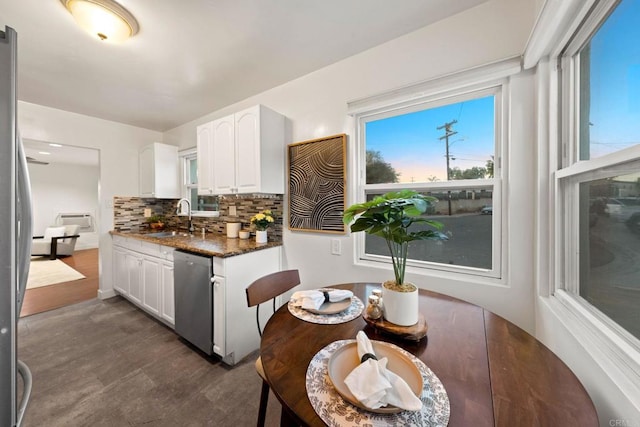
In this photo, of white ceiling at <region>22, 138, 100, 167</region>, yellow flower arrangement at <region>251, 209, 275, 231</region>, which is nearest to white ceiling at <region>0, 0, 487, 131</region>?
yellow flower arrangement at <region>251, 209, 275, 231</region>

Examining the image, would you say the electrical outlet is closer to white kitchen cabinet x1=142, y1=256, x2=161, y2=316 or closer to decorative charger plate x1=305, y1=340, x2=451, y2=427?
decorative charger plate x1=305, y1=340, x2=451, y2=427

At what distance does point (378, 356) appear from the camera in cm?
77

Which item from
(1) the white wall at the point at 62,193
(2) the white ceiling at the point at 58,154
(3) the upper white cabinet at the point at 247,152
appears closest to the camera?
(3) the upper white cabinet at the point at 247,152

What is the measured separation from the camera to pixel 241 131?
2193 millimetres

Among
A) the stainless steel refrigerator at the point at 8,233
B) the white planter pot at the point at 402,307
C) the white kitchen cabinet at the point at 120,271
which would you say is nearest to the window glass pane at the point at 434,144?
the white planter pot at the point at 402,307

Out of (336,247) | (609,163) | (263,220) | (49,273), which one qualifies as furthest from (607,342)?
(49,273)

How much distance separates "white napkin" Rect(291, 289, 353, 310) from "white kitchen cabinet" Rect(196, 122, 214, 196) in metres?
1.80

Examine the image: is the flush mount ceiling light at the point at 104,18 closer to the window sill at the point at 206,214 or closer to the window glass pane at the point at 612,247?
the window sill at the point at 206,214

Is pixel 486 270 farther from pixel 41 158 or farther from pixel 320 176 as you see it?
pixel 41 158

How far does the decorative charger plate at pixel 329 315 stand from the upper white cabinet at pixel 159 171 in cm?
303

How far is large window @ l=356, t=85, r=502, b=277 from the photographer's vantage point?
1470 mm

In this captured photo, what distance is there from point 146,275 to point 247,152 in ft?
5.74

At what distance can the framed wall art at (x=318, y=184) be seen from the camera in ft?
6.33

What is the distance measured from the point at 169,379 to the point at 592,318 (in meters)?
2.37
